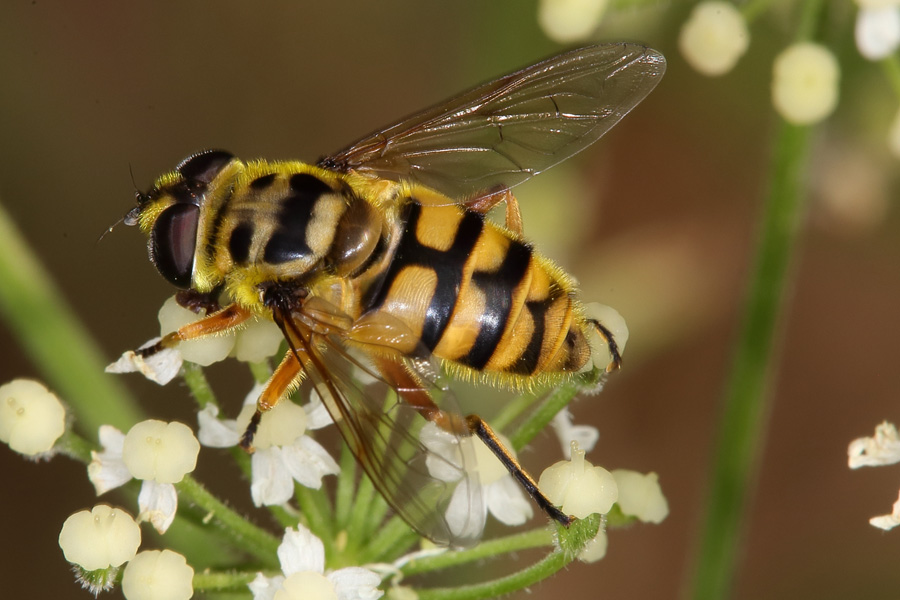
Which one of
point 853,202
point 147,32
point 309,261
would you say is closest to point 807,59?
point 853,202

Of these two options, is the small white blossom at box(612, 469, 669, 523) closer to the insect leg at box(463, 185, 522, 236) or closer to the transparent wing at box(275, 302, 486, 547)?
the transparent wing at box(275, 302, 486, 547)

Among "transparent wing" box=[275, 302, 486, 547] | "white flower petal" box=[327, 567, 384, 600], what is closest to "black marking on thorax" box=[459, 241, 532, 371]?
"transparent wing" box=[275, 302, 486, 547]

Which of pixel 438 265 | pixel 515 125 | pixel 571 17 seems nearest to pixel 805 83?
pixel 571 17

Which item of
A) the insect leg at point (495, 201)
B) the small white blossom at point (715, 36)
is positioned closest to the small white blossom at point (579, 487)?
the insect leg at point (495, 201)

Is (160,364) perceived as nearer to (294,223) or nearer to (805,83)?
(294,223)

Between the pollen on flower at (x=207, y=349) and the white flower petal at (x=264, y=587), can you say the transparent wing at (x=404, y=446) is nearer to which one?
the pollen on flower at (x=207, y=349)

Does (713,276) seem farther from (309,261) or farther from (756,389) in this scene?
(309,261)

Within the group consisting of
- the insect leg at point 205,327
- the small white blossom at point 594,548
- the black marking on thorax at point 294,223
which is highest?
the black marking on thorax at point 294,223
